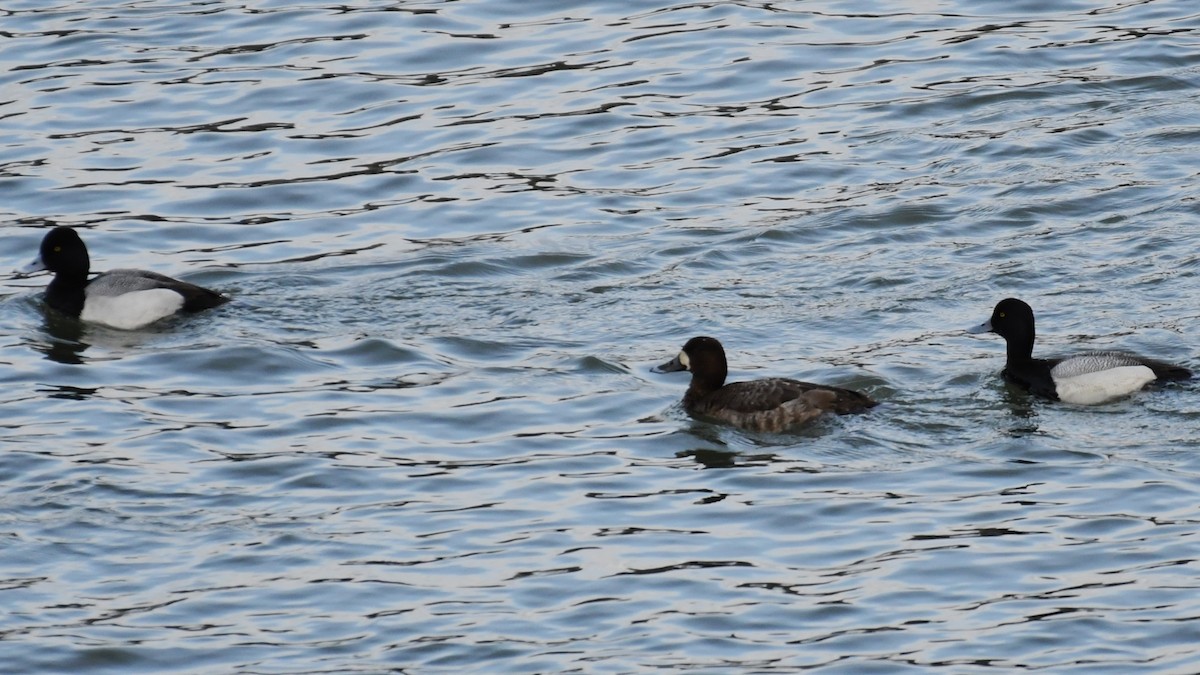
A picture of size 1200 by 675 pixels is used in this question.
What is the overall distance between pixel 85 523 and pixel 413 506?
1775mm

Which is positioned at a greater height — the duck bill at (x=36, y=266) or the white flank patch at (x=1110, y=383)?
the duck bill at (x=36, y=266)

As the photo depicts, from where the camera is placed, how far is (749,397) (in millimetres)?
12695

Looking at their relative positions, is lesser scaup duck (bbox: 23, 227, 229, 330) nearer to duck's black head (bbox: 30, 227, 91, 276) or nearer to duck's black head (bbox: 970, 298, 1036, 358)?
duck's black head (bbox: 30, 227, 91, 276)

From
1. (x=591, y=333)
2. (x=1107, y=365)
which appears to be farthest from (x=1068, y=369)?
(x=591, y=333)

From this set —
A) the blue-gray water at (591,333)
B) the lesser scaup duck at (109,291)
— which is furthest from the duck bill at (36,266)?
the blue-gray water at (591,333)

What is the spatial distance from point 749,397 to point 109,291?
5.43 meters

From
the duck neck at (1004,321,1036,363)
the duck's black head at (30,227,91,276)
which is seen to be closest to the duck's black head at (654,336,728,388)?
the duck neck at (1004,321,1036,363)

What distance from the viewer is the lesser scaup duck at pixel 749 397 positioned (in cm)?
1243

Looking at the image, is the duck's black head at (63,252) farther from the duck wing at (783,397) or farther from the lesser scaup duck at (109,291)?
the duck wing at (783,397)

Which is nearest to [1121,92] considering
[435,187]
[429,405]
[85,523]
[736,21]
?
[736,21]

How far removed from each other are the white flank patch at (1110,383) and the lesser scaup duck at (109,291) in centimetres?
648

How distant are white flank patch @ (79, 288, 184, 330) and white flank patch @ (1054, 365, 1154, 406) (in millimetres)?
6607

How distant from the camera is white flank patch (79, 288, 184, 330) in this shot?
49.3ft

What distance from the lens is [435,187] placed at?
17.9m
